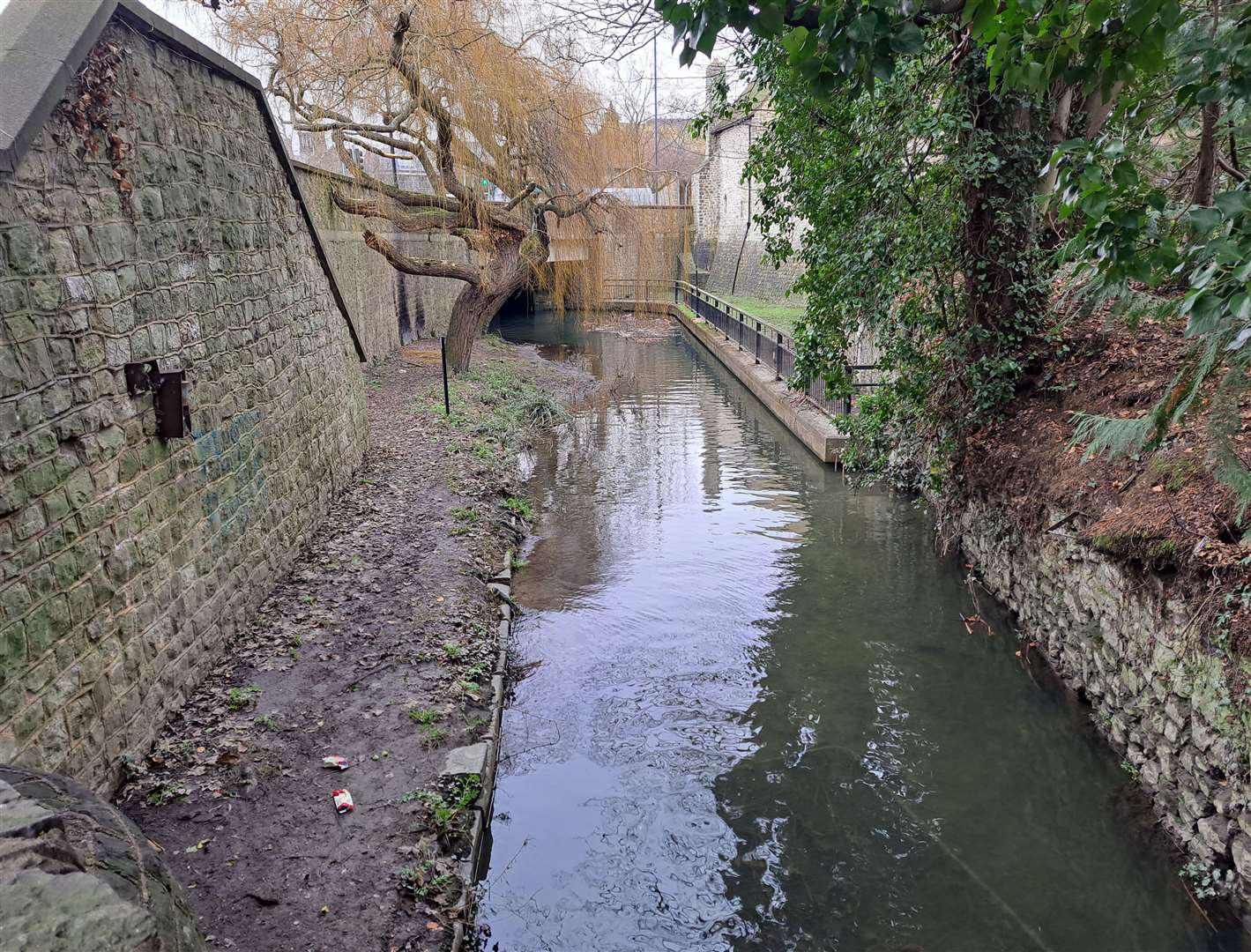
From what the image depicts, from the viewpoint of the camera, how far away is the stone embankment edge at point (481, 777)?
401cm

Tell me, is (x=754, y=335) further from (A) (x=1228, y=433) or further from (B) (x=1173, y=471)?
(A) (x=1228, y=433)

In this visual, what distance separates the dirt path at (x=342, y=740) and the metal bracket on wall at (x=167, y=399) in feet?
5.11

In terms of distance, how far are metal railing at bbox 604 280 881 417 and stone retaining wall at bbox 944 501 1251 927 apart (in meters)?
3.12

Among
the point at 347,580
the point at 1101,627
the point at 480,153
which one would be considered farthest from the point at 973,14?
the point at 480,153

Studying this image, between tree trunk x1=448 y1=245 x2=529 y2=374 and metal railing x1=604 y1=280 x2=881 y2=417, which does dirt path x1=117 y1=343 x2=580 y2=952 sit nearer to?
metal railing x1=604 y1=280 x2=881 y2=417

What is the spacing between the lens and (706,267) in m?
39.4

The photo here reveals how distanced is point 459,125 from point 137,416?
1009 cm

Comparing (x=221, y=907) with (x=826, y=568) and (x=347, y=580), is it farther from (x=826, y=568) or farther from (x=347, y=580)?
(x=826, y=568)

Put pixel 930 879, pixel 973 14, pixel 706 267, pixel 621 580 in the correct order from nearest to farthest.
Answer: pixel 973 14
pixel 930 879
pixel 621 580
pixel 706 267

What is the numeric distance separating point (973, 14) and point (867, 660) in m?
4.93

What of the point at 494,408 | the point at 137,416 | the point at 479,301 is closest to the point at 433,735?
the point at 137,416

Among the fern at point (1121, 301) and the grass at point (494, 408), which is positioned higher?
the fern at point (1121, 301)

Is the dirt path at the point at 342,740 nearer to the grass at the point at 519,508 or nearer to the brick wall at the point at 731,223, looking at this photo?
the grass at the point at 519,508

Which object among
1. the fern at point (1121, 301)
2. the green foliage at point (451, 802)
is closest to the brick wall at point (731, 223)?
the fern at point (1121, 301)
